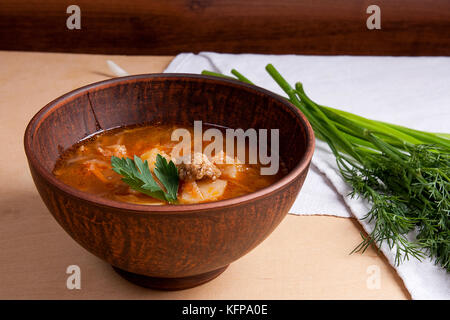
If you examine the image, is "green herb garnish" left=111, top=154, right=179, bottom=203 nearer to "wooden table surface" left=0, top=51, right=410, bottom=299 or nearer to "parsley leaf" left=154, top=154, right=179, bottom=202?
"parsley leaf" left=154, top=154, right=179, bottom=202

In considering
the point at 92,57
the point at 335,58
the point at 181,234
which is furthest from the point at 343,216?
the point at 92,57

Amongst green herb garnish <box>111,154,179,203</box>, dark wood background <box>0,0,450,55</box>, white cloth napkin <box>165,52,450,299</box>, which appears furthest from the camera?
dark wood background <box>0,0,450,55</box>

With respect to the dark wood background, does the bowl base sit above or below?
below

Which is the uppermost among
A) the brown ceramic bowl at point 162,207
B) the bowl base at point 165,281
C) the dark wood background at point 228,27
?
the dark wood background at point 228,27

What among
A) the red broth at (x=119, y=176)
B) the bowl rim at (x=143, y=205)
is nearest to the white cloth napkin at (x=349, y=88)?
the red broth at (x=119, y=176)

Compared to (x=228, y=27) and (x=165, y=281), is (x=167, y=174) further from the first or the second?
(x=228, y=27)

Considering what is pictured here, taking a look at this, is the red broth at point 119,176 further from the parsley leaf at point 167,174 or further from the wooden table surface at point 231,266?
the wooden table surface at point 231,266

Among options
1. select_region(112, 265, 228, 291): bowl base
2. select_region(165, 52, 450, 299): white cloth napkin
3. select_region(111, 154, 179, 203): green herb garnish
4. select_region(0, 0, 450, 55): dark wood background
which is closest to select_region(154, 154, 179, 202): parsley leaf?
select_region(111, 154, 179, 203): green herb garnish
